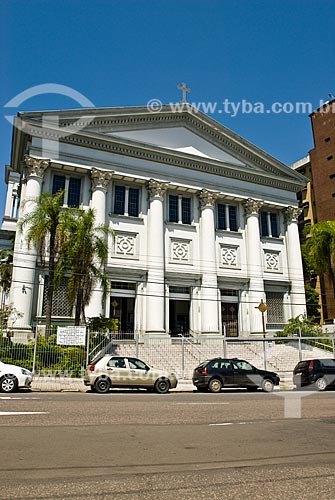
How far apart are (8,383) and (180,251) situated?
19825 millimetres

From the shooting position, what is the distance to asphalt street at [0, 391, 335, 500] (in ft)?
15.6

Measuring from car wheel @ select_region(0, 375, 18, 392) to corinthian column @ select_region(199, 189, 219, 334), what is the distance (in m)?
18.2

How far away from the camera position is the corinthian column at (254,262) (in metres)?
34.5

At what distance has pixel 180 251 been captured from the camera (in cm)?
3397

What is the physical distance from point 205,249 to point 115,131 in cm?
1172

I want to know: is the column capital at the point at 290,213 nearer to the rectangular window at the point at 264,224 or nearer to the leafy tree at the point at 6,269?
the rectangular window at the point at 264,224

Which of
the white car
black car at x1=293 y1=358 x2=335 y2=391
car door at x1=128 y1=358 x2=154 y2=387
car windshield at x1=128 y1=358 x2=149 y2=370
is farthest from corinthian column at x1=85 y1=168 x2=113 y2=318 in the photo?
black car at x1=293 y1=358 x2=335 y2=391

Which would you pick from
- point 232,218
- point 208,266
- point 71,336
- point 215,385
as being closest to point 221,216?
point 232,218

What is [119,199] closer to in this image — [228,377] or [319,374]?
[228,377]

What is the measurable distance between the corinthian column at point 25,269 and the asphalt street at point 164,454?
53.4ft

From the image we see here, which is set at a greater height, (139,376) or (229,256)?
(229,256)

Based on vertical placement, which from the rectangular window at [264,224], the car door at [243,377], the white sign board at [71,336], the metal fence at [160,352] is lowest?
the car door at [243,377]

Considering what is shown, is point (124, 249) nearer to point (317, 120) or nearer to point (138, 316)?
point (138, 316)

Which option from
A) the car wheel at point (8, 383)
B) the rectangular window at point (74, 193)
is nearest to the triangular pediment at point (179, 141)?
the rectangular window at point (74, 193)
